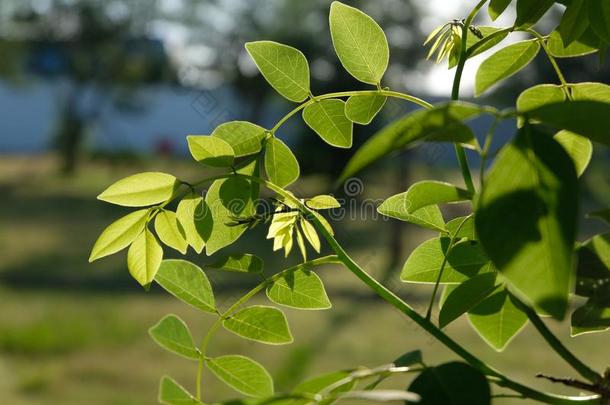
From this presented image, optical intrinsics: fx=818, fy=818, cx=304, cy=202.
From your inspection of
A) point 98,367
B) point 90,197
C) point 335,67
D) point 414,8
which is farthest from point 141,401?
point 90,197

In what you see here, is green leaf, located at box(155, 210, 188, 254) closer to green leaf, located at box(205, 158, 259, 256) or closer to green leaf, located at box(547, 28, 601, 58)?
green leaf, located at box(205, 158, 259, 256)

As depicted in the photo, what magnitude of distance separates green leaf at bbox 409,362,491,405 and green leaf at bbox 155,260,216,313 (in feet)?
0.38

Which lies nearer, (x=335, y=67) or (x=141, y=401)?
(x=141, y=401)

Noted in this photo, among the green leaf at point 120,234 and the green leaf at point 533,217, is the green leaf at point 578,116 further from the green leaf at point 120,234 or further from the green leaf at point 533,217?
the green leaf at point 120,234

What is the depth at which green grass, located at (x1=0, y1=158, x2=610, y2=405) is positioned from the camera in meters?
3.33

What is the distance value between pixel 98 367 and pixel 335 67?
387cm

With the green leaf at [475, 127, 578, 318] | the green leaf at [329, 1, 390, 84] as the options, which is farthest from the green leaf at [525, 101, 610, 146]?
the green leaf at [329, 1, 390, 84]

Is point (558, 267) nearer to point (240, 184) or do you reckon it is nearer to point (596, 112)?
point (596, 112)

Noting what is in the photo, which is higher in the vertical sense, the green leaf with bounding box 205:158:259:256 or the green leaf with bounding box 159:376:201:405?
the green leaf with bounding box 205:158:259:256

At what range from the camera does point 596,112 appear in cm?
18

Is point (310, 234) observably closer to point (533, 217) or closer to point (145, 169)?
point (533, 217)

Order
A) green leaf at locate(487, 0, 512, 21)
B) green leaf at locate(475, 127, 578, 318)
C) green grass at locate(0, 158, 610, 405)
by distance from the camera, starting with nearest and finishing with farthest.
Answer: green leaf at locate(475, 127, 578, 318)
green leaf at locate(487, 0, 512, 21)
green grass at locate(0, 158, 610, 405)

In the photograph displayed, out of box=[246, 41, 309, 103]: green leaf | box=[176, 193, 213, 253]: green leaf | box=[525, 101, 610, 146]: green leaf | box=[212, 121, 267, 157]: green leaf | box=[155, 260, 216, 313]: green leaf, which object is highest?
box=[525, 101, 610, 146]: green leaf

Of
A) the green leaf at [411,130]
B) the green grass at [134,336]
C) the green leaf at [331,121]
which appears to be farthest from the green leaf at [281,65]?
the green grass at [134,336]
